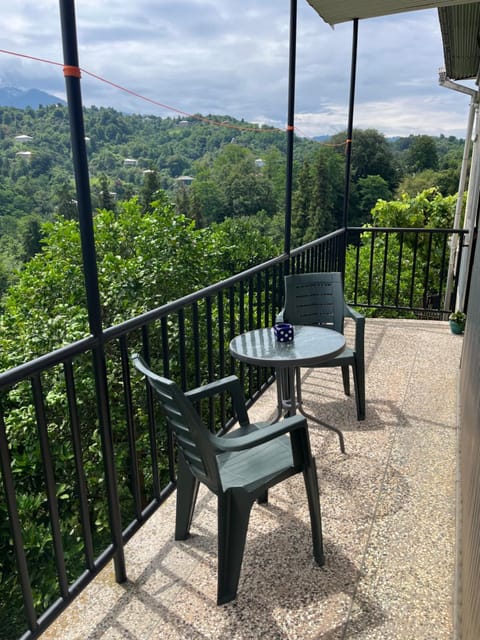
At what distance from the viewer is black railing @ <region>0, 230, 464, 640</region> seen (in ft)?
4.99

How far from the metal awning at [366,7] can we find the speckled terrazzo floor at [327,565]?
9.32 ft

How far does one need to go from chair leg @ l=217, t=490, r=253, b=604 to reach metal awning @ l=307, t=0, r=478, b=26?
→ 3.39m

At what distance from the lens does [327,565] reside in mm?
1898

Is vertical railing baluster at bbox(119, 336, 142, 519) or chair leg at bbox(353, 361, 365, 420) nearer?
vertical railing baluster at bbox(119, 336, 142, 519)

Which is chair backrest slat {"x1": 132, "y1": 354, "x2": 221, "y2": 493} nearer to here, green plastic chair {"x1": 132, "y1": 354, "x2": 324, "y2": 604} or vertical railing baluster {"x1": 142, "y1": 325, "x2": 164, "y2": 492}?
green plastic chair {"x1": 132, "y1": 354, "x2": 324, "y2": 604}

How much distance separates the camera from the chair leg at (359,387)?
2980 mm

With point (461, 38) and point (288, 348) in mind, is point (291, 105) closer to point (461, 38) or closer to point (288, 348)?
point (288, 348)

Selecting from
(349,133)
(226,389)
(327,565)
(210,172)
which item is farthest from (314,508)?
(210,172)

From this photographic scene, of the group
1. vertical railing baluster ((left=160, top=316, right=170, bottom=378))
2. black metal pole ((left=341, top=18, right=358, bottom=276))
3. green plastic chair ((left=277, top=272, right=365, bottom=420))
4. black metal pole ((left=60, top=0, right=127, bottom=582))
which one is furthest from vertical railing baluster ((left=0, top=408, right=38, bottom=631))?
black metal pole ((left=341, top=18, right=358, bottom=276))

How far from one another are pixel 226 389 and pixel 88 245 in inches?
33.9

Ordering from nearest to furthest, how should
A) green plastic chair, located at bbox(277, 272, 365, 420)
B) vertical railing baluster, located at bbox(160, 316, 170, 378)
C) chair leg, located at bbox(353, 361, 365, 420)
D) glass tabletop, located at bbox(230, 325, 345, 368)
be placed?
vertical railing baluster, located at bbox(160, 316, 170, 378) < glass tabletop, located at bbox(230, 325, 345, 368) < chair leg, located at bbox(353, 361, 365, 420) < green plastic chair, located at bbox(277, 272, 365, 420)

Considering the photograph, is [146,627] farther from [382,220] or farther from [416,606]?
[382,220]

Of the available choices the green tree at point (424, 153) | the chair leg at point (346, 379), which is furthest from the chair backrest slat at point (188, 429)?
the green tree at point (424, 153)

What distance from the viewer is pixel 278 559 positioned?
1940 millimetres
